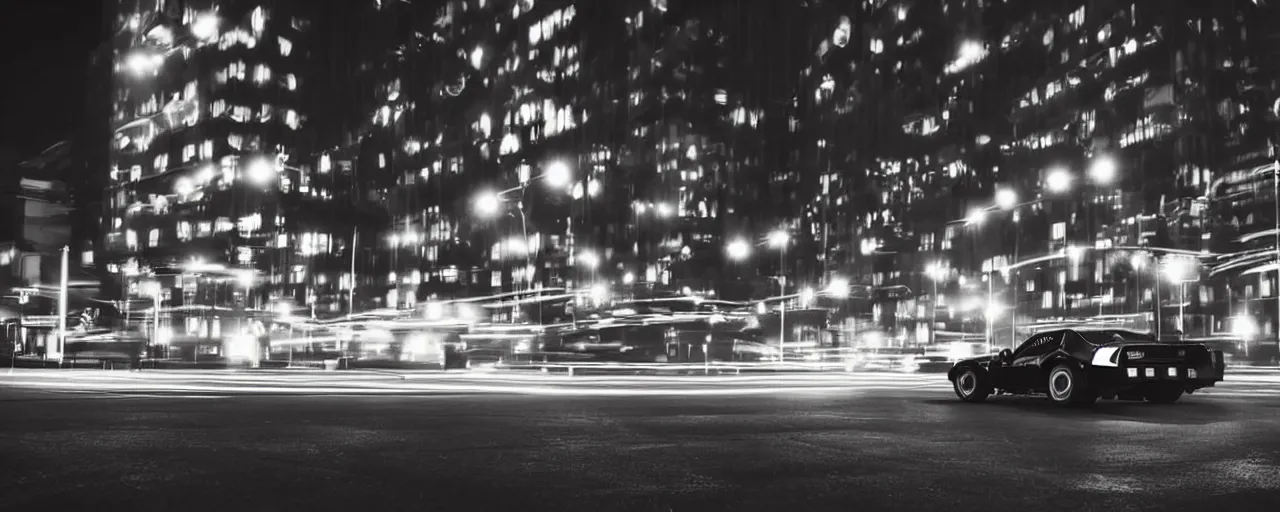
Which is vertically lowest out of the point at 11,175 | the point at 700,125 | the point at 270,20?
the point at 11,175

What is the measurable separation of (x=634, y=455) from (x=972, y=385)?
10666 millimetres

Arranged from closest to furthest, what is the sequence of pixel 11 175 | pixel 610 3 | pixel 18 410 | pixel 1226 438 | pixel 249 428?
pixel 1226 438
pixel 249 428
pixel 18 410
pixel 11 175
pixel 610 3

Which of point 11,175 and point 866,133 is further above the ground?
point 866,133

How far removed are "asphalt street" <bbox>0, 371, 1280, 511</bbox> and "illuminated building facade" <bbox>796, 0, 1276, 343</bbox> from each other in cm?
5639

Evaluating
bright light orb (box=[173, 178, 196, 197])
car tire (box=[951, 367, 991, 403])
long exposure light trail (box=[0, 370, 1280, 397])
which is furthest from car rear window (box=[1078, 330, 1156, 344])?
bright light orb (box=[173, 178, 196, 197])

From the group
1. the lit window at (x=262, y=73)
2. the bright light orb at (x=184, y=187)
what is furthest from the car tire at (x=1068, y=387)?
the bright light orb at (x=184, y=187)

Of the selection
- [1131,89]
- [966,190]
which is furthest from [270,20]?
[1131,89]

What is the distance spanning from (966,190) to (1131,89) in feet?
65.6

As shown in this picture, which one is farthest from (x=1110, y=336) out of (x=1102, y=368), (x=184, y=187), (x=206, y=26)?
(x=184, y=187)

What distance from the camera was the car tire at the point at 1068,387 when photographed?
1770cm

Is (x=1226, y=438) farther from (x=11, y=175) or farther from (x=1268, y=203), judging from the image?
(x=1268, y=203)

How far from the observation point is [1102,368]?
17.5m

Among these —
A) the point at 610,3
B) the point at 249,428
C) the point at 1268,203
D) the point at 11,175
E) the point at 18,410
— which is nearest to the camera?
the point at 249,428

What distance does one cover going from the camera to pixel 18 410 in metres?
16.5
